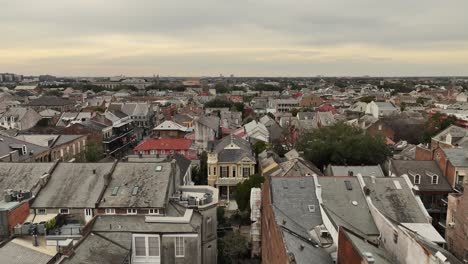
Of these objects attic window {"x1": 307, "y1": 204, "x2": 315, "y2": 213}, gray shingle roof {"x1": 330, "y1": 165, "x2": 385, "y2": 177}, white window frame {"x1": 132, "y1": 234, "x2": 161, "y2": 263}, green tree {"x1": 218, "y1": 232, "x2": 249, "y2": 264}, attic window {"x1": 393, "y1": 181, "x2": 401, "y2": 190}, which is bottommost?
green tree {"x1": 218, "y1": 232, "x2": 249, "y2": 264}

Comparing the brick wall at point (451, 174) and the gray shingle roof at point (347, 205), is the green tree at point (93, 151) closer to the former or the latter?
the gray shingle roof at point (347, 205)

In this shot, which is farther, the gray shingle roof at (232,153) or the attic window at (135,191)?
the gray shingle roof at (232,153)

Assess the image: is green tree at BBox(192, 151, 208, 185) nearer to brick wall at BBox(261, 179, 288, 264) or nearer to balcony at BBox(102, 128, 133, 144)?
balcony at BBox(102, 128, 133, 144)

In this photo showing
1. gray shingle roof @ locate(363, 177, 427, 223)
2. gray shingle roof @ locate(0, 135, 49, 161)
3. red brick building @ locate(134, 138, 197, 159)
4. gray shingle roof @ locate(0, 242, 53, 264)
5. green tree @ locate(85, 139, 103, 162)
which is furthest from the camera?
red brick building @ locate(134, 138, 197, 159)

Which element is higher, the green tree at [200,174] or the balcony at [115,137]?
the balcony at [115,137]

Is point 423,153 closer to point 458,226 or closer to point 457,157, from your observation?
point 457,157

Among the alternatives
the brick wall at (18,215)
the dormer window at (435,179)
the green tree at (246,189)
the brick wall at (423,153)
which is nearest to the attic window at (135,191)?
the brick wall at (18,215)

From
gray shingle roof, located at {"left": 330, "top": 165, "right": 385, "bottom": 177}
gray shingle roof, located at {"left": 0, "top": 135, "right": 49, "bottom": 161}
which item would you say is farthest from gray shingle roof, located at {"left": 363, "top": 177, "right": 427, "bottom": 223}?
gray shingle roof, located at {"left": 0, "top": 135, "right": 49, "bottom": 161}

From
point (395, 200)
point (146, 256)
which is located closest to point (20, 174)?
point (146, 256)
